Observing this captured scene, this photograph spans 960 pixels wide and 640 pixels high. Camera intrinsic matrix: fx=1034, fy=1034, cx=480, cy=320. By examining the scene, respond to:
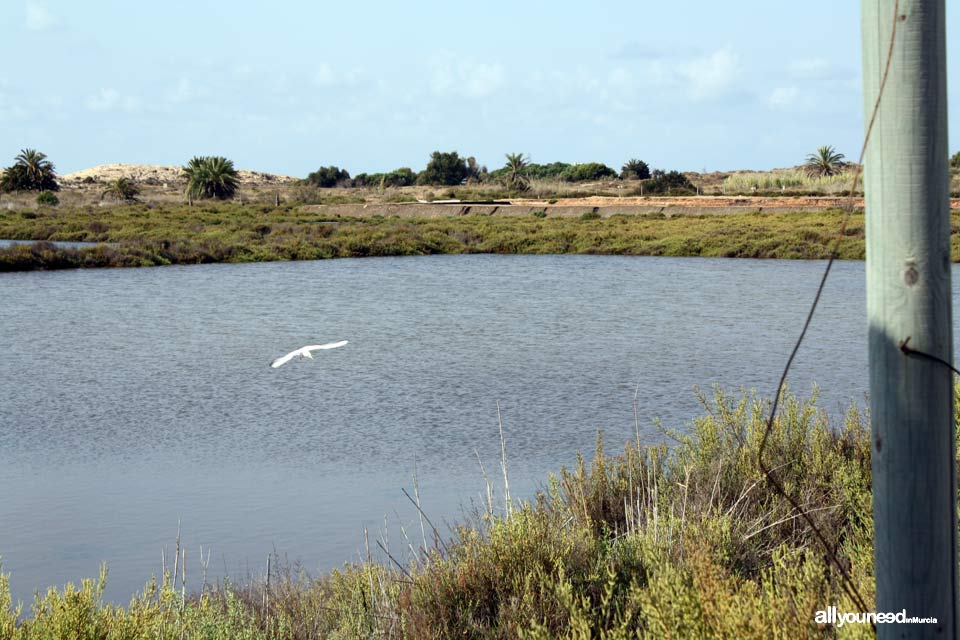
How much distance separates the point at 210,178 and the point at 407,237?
40072mm

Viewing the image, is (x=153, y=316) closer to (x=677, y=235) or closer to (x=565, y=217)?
(x=677, y=235)

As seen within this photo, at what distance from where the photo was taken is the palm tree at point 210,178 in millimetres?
74250

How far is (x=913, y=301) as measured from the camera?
214 cm

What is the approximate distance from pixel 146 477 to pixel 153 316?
38.5 ft

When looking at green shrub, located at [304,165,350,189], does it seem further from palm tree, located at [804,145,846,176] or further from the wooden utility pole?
the wooden utility pole

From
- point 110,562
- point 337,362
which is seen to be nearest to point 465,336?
point 337,362

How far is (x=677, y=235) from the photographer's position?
3622 centimetres

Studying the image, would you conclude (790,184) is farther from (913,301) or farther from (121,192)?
(913,301)

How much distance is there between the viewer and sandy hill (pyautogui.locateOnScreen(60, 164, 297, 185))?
4985 inches

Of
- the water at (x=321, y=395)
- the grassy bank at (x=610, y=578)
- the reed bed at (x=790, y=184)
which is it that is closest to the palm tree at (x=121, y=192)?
the reed bed at (x=790, y=184)

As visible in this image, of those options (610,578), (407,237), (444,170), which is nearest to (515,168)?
(444,170)

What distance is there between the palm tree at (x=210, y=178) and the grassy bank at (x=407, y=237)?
25381 millimetres

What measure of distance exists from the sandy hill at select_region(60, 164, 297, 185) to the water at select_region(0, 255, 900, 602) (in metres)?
106

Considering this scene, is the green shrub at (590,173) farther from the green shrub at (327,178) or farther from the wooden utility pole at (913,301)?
the wooden utility pole at (913,301)
